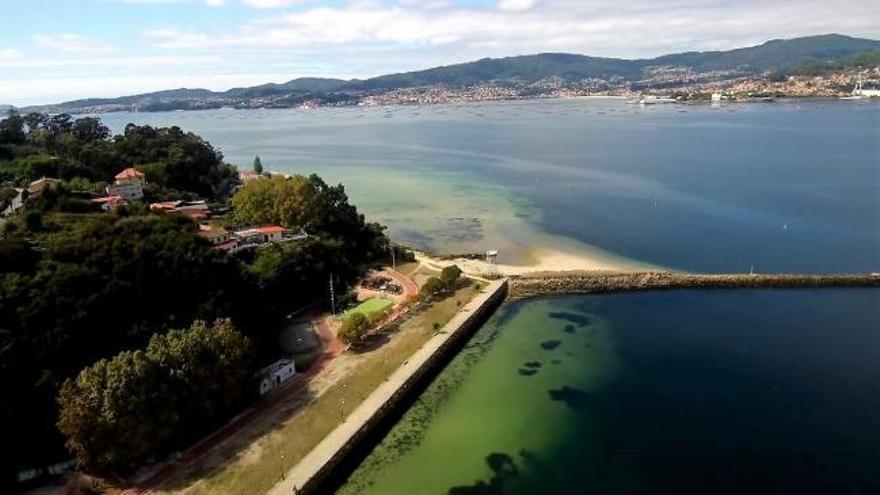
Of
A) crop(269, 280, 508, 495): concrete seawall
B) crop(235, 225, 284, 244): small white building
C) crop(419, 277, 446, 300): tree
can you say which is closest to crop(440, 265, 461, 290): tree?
crop(419, 277, 446, 300): tree

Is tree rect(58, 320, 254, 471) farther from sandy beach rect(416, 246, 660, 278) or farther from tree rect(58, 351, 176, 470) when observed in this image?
sandy beach rect(416, 246, 660, 278)

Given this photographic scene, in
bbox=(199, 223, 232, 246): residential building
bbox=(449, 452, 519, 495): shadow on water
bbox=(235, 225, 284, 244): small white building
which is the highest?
bbox=(199, 223, 232, 246): residential building

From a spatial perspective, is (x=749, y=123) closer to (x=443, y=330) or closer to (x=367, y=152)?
(x=367, y=152)

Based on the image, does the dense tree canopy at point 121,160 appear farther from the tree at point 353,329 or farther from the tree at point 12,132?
the tree at point 353,329

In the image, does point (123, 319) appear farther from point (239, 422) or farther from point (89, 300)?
point (239, 422)

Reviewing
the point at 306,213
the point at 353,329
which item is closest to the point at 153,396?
the point at 353,329

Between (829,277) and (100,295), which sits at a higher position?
(100,295)

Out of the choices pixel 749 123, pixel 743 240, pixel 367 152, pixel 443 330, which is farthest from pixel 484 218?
pixel 749 123
